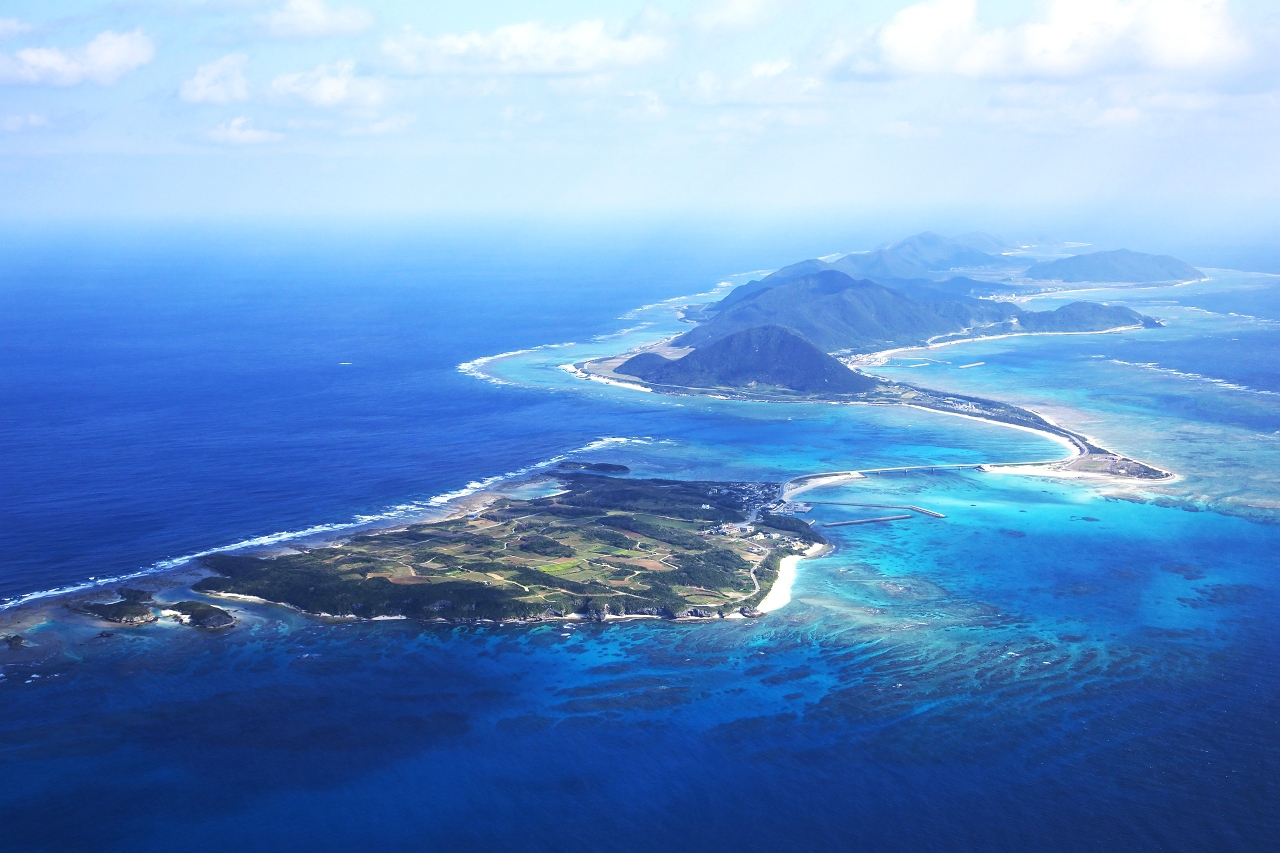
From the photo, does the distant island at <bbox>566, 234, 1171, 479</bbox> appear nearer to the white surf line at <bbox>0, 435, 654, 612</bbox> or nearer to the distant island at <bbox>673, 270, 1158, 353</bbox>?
the distant island at <bbox>673, 270, 1158, 353</bbox>

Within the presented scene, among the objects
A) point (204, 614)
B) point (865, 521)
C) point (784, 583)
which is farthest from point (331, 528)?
point (865, 521)

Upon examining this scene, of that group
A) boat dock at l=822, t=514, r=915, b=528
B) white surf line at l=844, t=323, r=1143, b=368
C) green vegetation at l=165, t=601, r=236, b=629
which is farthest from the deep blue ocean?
white surf line at l=844, t=323, r=1143, b=368

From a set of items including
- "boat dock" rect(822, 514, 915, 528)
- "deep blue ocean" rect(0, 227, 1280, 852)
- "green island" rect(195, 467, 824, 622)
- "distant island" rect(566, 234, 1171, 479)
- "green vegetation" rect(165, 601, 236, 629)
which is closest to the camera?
"deep blue ocean" rect(0, 227, 1280, 852)

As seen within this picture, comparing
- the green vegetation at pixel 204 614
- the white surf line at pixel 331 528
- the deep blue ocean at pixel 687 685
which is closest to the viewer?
the deep blue ocean at pixel 687 685

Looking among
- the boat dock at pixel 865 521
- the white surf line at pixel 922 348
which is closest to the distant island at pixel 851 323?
the white surf line at pixel 922 348

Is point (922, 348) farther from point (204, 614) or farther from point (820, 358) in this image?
point (204, 614)

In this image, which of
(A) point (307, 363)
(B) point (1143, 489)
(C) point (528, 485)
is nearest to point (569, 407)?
(C) point (528, 485)

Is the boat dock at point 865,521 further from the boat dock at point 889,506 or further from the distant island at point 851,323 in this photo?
the distant island at point 851,323

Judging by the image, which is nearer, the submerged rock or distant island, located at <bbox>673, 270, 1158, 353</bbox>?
the submerged rock
